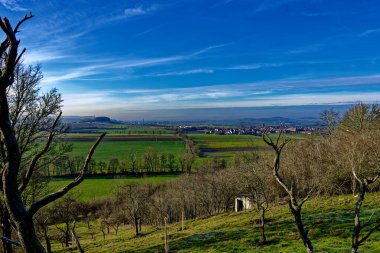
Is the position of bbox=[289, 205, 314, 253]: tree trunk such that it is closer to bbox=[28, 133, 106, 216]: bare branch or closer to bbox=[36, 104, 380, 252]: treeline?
bbox=[28, 133, 106, 216]: bare branch

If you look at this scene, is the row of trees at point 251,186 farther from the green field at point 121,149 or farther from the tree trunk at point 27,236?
the green field at point 121,149

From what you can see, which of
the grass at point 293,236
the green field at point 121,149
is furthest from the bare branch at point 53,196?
the green field at point 121,149

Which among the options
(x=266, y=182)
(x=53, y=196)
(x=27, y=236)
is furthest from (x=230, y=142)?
(x=27, y=236)

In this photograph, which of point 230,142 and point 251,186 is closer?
point 251,186

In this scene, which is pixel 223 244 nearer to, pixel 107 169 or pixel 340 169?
pixel 340 169

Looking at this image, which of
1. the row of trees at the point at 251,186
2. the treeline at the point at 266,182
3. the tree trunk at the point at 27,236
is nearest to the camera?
the tree trunk at the point at 27,236

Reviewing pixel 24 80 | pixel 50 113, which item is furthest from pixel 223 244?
pixel 24 80

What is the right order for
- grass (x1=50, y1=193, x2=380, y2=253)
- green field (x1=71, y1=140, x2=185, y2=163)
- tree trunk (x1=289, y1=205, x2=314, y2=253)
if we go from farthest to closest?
green field (x1=71, y1=140, x2=185, y2=163) → grass (x1=50, y1=193, x2=380, y2=253) → tree trunk (x1=289, y1=205, x2=314, y2=253)

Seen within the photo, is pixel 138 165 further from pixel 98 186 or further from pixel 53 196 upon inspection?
pixel 53 196

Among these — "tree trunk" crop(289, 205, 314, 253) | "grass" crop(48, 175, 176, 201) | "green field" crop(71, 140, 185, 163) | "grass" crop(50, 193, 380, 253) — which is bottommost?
"grass" crop(48, 175, 176, 201)

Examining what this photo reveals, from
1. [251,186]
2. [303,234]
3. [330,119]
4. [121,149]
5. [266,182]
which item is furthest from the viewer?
[121,149]

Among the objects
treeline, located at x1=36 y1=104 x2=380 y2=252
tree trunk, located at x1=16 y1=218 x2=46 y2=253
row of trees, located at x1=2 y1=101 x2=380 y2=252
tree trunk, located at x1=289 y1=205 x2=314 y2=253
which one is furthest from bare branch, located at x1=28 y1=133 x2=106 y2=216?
treeline, located at x1=36 y1=104 x2=380 y2=252

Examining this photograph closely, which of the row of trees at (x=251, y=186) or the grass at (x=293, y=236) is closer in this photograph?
the grass at (x=293, y=236)
